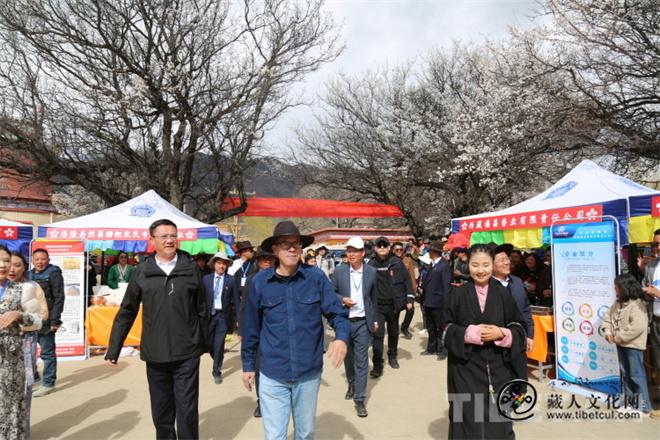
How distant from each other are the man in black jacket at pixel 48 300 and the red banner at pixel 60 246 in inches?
93.5

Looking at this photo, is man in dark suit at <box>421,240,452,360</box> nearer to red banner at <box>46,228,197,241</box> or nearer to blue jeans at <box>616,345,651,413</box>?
blue jeans at <box>616,345,651,413</box>

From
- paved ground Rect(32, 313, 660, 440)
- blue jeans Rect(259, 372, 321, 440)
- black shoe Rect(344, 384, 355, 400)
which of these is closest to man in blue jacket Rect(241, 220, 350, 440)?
blue jeans Rect(259, 372, 321, 440)

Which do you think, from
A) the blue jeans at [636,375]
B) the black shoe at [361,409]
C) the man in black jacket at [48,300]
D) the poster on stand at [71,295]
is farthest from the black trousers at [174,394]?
the poster on stand at [71,295]

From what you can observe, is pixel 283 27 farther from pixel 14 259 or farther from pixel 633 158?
pixel 14 259

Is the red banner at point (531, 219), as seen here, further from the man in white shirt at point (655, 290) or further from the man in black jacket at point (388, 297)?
the man in black jacket at point (388, 297)

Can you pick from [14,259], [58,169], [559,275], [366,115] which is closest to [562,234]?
[559,275]

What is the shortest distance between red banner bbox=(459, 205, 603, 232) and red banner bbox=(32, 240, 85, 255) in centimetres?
734

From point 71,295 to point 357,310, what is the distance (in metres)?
5.83

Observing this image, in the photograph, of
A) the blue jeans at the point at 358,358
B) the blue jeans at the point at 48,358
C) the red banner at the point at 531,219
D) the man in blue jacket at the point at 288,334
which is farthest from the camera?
the blue jeans at the point at 48,358

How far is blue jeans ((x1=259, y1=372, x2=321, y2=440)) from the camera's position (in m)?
3.12

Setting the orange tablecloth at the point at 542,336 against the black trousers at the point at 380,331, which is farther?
the black trousers at the point at 380,331

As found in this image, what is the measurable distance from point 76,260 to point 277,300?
7106 millimetres

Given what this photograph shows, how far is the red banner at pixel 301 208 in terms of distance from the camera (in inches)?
842

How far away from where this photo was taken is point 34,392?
630 cm
